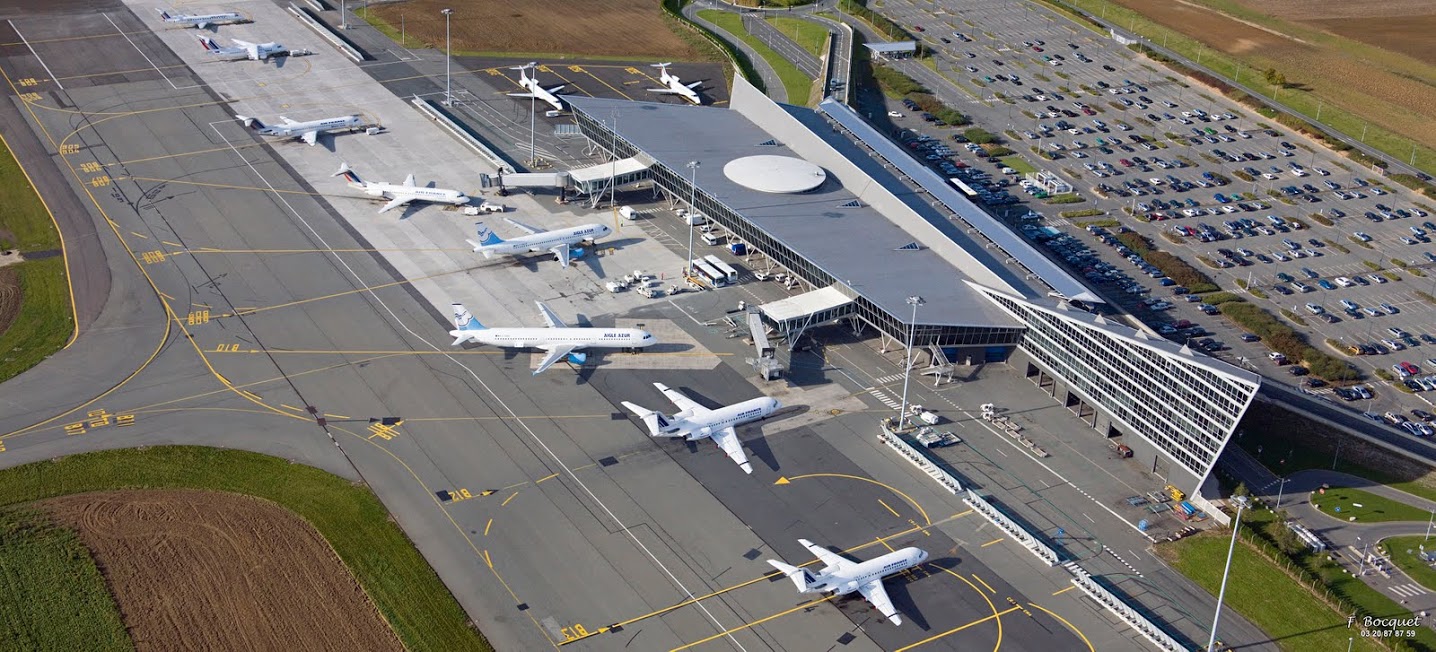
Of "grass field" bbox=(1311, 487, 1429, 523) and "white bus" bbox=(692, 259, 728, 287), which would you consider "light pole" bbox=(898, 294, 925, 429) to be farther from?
"grass field" bbox=(1311, 487, 1429, 523)

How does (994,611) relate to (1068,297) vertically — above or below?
below

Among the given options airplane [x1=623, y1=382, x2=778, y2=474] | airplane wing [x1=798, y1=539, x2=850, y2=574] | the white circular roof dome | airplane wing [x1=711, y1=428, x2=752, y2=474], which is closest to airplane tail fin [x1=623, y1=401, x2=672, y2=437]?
airplane [x1=623, y1=382, x2=778, y2=474]

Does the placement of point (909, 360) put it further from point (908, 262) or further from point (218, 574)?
point (218, 574)

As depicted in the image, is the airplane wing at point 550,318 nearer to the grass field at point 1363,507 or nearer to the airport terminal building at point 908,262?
the airport terminal building at point 908,262

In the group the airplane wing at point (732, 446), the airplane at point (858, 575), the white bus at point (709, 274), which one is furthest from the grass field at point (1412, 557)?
the white bus at point (709, 274)

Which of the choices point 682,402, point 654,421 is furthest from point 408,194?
point 654,421

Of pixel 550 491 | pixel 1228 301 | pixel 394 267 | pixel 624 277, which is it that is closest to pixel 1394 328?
pixel 1228 301

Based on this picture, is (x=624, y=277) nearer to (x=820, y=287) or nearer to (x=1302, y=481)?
(x=820, y=287)
